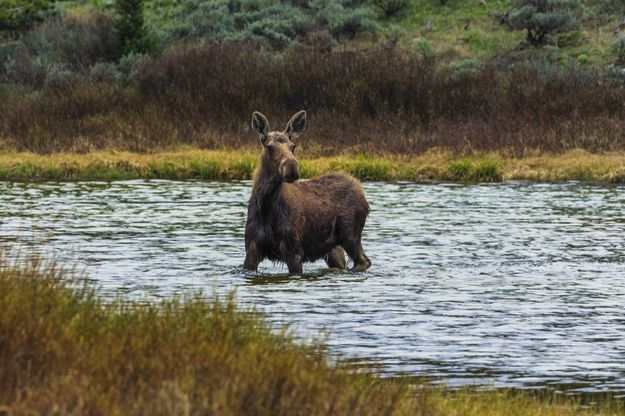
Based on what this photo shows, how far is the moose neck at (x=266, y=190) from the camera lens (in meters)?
14.3

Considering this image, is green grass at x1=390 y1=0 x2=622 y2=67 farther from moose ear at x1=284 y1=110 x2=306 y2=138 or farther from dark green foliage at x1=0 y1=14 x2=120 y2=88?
moose ear at x1=284 y1=110 x2=306 y2=138

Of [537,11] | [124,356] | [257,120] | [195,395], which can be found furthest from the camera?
[537,11]

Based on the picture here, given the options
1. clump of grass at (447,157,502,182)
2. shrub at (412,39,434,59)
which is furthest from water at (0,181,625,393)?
shrub at (412,39,434,59)

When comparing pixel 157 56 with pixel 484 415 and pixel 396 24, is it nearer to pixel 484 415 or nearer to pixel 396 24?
pixel 396 24

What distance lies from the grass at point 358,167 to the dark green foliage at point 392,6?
54.5 feet

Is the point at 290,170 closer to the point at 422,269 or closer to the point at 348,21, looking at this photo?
the point at 422,269

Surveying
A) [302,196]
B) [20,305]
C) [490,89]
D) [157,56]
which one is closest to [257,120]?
[302,196]

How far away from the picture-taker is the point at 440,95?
3309 centimetres

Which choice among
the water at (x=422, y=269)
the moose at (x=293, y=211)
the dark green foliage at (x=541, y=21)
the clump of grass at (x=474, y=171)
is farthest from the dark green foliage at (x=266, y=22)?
the moose at (x=293, y=211)

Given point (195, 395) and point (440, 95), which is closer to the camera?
point (195, 395)

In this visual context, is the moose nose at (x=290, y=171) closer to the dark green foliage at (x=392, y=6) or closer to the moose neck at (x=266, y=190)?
the moose neck at (x=266, y=190)

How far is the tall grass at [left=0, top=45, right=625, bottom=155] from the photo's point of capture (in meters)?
30.6

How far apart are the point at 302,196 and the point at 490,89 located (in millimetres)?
19288

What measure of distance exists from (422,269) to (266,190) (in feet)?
8.19
